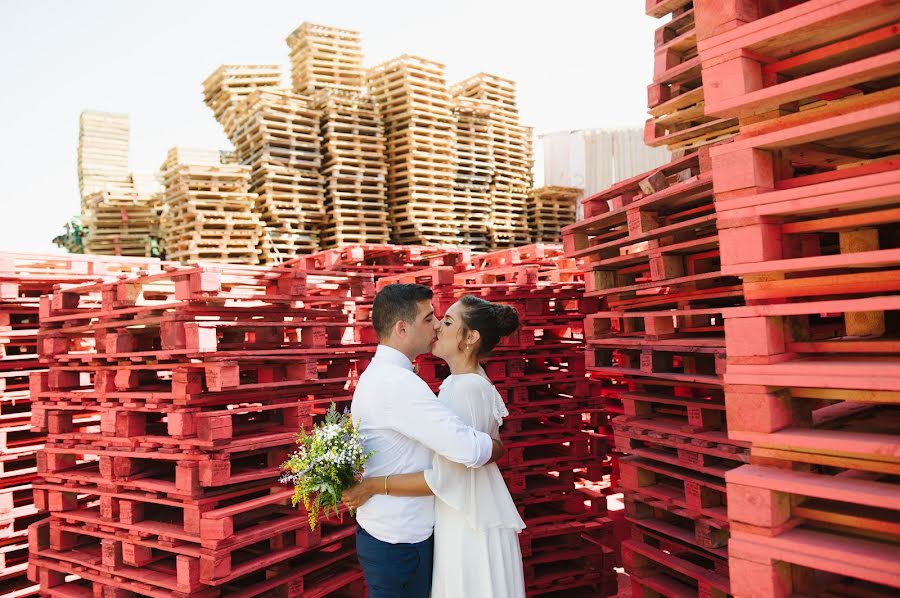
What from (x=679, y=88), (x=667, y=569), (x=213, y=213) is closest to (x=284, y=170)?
(x=213, y=213)

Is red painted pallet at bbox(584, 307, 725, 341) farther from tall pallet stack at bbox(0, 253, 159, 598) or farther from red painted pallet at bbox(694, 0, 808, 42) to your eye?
tall pallet stack at bbox(0, 253, 159, 598)

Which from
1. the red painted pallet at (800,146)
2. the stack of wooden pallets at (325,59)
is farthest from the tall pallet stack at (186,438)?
the stack of wooden pallets at (325,59)

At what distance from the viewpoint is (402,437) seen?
349cm

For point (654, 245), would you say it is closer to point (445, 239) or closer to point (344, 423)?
point (344, 423)

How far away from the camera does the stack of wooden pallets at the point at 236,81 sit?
13.7 m

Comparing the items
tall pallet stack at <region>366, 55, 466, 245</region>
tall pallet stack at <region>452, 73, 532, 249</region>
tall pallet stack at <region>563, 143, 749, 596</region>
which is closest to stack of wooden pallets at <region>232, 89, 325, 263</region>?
tall pallet stack at <region>366, 55, 466, 245</region>

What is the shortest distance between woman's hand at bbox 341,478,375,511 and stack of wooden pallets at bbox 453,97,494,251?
1015 cm

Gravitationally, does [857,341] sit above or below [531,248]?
below

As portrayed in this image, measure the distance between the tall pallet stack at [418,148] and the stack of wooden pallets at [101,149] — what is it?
23.6ft

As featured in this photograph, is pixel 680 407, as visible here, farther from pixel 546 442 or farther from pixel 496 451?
pixel 496 451

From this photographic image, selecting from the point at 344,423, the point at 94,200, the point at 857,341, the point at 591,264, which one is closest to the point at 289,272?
the point at 344,423

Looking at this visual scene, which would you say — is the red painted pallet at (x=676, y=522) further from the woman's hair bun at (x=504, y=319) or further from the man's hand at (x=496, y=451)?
the woman's hair bun at (x=504, y=319)

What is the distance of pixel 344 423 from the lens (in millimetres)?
3428

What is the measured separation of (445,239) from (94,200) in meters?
7.25
